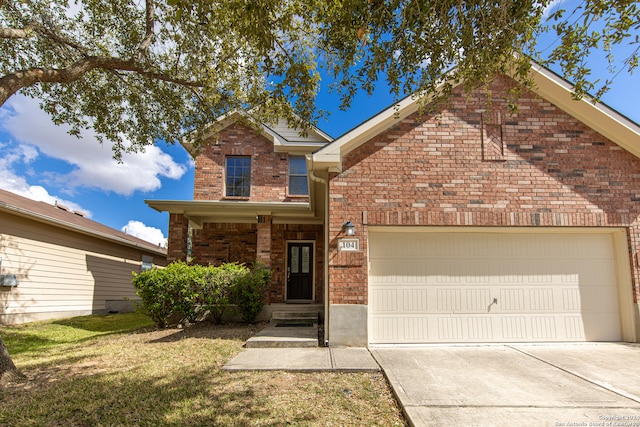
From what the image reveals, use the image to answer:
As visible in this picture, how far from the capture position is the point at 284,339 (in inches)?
271

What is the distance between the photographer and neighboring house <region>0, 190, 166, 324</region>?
33.7ft

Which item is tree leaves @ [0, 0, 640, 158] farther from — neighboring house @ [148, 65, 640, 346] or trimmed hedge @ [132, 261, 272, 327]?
trimmed hedge @ [132, 261, 272, 327]

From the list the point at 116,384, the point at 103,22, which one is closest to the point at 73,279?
the point at 103,22

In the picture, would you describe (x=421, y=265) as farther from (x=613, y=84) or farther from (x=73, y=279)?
(x=73, y=279)

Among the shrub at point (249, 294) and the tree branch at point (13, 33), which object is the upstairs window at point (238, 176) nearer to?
the shrub at point (249, 294)

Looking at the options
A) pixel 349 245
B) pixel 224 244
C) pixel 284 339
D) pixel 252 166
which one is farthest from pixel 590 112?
pixel 224 244

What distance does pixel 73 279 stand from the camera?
12.6 meters

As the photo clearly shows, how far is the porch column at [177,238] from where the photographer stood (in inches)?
431

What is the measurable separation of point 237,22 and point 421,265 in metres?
5.13

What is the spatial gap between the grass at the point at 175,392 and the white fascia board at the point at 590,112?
6196 millimetres

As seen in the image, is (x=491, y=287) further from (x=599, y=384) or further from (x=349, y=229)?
(x=349, y=229)

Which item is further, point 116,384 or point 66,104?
point 66,104

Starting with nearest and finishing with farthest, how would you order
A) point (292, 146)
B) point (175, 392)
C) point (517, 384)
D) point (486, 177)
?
point (175, 392) → point (517, 384) → point (486, 177) → point (292, 146)

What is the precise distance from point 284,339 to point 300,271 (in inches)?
225
